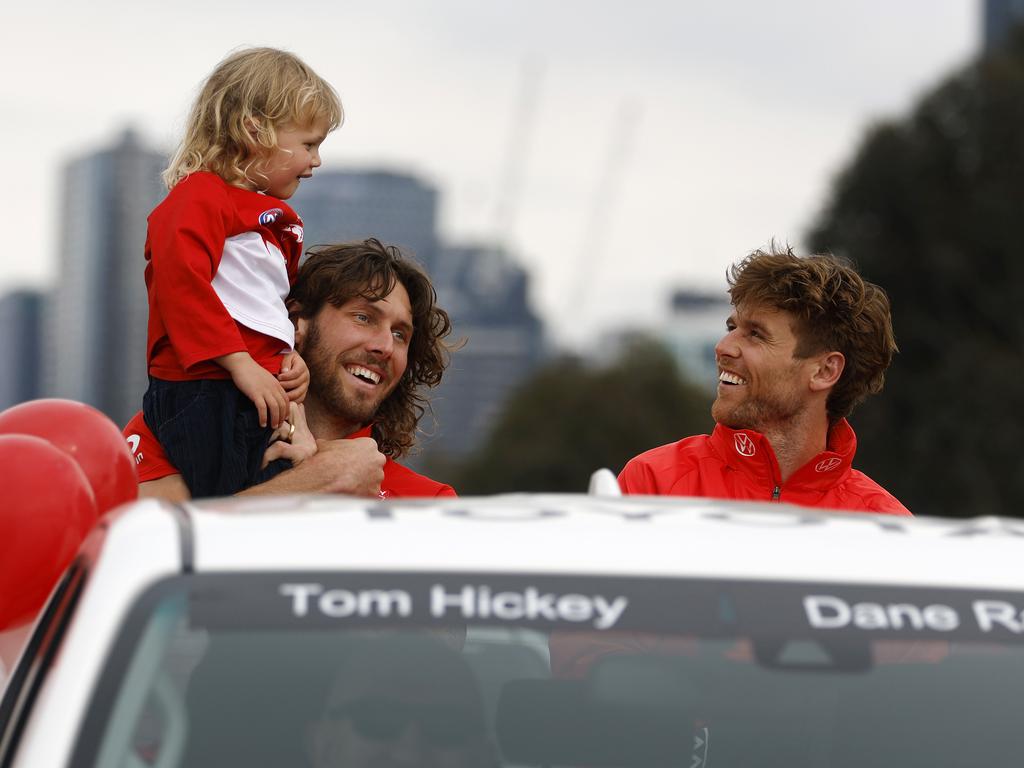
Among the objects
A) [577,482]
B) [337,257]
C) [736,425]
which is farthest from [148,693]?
[577,482]

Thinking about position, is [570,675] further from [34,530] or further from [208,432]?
[208,432]

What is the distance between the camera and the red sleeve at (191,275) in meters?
4.35

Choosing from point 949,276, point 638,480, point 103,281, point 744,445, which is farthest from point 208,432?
point 103,281

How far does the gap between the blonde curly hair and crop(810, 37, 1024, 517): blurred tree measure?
91.8ft

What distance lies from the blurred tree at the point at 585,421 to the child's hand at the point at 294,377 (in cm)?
4957

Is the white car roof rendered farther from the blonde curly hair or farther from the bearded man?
the bearded man

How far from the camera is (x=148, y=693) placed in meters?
2.37

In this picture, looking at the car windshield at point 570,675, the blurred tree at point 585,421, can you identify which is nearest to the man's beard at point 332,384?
the car windshield at point 570,675

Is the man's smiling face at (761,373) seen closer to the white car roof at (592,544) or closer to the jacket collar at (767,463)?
the jacket collar at (767,463)

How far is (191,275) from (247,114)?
1.53 feet

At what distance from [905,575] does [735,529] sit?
244mm

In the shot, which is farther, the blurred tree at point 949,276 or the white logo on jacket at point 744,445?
the blurred tree at point 949,276

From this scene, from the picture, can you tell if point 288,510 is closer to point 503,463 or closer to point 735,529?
point 735,529

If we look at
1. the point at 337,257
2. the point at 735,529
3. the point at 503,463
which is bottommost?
the point at 503,463
